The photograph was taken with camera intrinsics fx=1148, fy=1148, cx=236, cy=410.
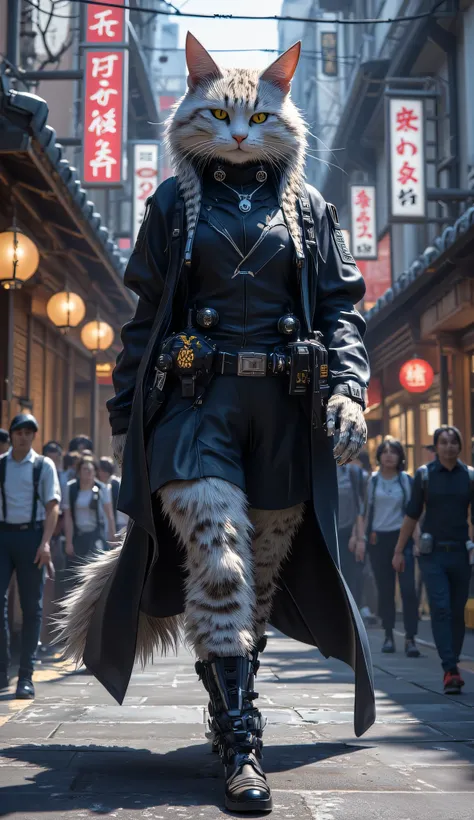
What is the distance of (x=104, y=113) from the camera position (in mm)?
16516

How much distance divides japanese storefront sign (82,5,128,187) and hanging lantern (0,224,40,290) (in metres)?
6.01

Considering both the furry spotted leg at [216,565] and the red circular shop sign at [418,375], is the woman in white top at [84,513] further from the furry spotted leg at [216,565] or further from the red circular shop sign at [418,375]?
the red circular shop sign at [418,375]

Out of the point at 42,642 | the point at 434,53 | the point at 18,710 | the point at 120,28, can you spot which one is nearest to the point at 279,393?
the point at 18,710

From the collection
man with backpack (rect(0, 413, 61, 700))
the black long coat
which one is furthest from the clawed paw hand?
man with backpack (rect(0, 413, 61, 700))

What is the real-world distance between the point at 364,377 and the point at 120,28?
1383cm

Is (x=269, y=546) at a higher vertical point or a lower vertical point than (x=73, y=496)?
lower

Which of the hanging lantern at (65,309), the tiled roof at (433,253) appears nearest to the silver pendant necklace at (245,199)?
the tiled roof at (433,253)

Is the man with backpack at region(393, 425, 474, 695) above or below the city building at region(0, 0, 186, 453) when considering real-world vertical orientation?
below

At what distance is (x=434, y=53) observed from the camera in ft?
63.9

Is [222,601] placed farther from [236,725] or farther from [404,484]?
[404,484]

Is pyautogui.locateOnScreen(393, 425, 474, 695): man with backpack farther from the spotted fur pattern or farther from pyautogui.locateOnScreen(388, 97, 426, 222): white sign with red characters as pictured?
pyautogui.locateOnScreen(388, 97, 426, 222): white sign with red characters

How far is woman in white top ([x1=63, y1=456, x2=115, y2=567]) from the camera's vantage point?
10.7m

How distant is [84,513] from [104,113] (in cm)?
778

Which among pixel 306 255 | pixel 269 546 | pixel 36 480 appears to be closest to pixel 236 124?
pixel 306 255
